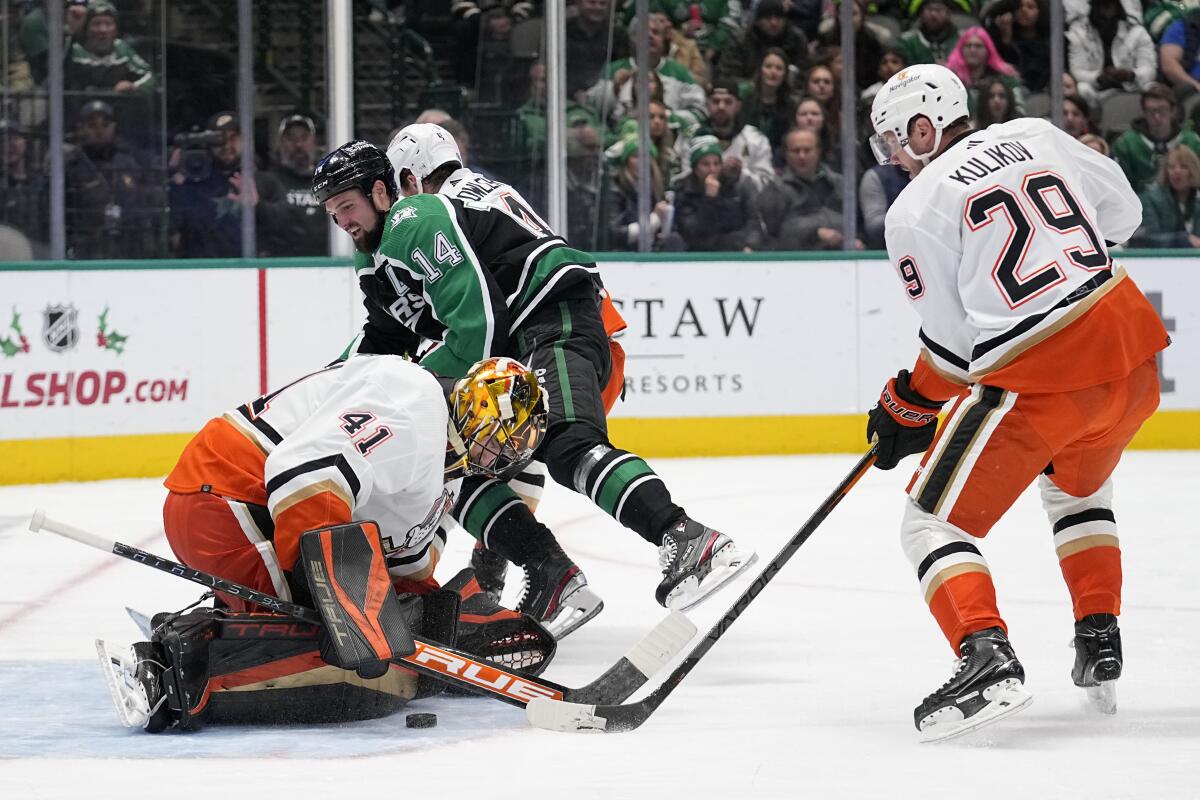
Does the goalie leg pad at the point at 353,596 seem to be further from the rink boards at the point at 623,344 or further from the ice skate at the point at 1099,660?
the rink boards at the point at 623,344

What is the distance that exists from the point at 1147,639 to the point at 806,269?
3642 millimetres

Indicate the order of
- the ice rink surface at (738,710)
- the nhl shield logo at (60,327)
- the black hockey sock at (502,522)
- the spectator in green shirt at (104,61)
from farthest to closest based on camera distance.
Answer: the spectator in green shirt at (104,61)
the nhl shield logo at (60,327)
the black hockey sock at (502,522)
the ice rink surface at (738,710)

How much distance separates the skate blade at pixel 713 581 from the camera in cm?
287

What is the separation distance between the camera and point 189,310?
6.16 m

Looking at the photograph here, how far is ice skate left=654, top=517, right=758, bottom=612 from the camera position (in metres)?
Result: 2.88

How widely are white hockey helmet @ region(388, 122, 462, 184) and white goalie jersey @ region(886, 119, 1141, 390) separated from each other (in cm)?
117

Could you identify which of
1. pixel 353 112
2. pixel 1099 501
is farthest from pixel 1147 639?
pixel 353 112

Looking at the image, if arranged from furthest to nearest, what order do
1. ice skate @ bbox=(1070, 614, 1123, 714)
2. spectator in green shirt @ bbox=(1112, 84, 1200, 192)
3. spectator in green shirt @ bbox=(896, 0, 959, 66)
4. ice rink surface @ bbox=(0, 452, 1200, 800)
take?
spectator in green shirt @ bbox=(1112, 84, 1200, 192)
spectator in green shirt @ bbox=(896, 0, 959, 66)
ice skate @ bbox=(1070, 614, 1123, 714)
ice rink surface @ bbox=(0, 452, 1200, 800)

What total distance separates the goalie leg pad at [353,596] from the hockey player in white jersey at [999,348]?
0.80 m

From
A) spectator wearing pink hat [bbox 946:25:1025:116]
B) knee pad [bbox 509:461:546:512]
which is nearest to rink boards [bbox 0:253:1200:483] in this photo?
spectator wearing pink hat [bbox 946:25:1025:116]

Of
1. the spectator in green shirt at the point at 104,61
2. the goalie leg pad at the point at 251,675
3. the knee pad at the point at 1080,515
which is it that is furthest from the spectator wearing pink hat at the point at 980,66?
the goalie leg pad at the point at 251,675

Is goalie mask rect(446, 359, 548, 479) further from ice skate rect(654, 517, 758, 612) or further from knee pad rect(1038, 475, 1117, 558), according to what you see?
knee pad rect(1038, 475, 1117, 558)

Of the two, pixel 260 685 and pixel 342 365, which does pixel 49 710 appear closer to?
pixel 260 685

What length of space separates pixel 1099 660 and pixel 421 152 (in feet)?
5.50
